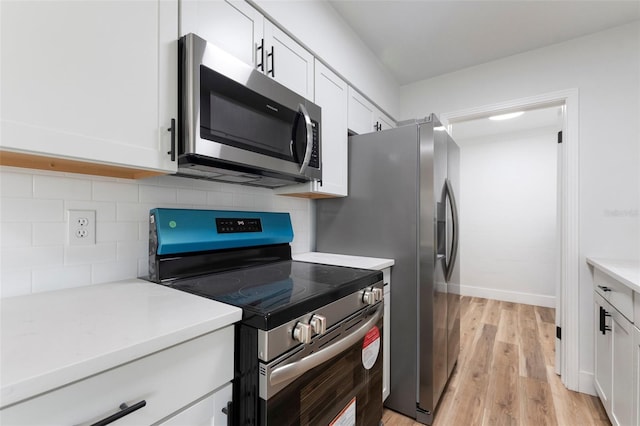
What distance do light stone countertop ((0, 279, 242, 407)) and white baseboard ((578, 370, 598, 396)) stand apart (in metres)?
2.59

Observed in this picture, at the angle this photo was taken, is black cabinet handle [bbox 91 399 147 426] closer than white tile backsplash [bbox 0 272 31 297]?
Yes

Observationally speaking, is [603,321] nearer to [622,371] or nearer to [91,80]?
[622,371]

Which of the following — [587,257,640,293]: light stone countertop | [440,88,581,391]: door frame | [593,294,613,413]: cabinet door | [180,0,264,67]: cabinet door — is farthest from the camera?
[440,88,581,391]: door frame

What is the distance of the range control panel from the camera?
136 cm

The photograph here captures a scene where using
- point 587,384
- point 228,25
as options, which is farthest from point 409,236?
point 587,384

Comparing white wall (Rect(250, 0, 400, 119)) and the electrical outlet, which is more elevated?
white wall (Rect(250, 0, 400, 119))

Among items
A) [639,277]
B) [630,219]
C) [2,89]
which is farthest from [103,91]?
[630,219]

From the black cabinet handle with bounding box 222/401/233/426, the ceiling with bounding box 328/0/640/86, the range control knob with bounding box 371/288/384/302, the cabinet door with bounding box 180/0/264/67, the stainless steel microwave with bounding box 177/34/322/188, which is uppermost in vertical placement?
the ceiling with bounding box 328/0/640/86

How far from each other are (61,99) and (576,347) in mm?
3150

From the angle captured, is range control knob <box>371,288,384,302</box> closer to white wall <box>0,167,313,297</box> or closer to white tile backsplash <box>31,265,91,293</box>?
white wall <box>0,167,313,297</box>

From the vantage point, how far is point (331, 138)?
184cm

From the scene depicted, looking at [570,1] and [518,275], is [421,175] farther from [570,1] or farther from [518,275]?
[518,275]

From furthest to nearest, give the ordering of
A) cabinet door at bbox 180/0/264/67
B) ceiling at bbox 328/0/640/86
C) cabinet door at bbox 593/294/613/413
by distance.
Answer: ceiling at bbox 328/0/640/86, cabinet door at bbox 593/294/613/413, cabinet door at bbox 180/0/264/67

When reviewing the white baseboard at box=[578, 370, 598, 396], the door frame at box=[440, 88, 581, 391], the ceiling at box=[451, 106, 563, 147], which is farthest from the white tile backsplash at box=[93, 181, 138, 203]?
the ceiling at box=[451, 106, 563, 147]
